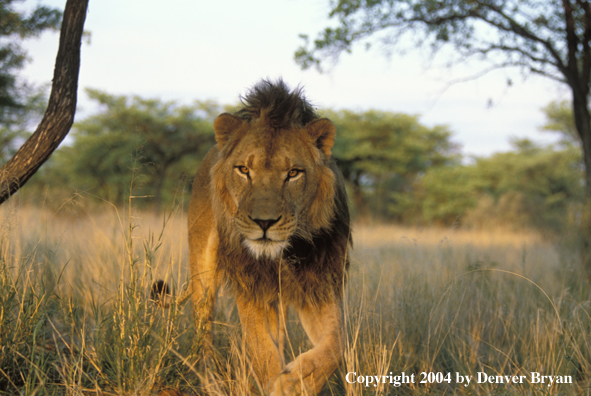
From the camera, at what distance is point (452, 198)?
90.2 ft

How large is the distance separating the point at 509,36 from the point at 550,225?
35.4ft

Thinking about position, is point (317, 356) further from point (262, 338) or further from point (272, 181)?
point (272, 181)

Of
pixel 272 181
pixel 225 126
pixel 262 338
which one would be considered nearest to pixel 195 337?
pixel 262 338

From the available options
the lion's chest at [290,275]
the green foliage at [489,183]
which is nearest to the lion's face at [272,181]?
the lion's chest at [290,275]

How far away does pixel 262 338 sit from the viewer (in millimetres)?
3104

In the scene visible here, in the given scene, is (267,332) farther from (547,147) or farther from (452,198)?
(547,147)

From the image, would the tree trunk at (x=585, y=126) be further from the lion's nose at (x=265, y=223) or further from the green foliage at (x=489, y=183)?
the green foliage at (x=489, y=183)

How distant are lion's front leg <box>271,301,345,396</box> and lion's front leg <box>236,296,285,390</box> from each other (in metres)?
0.22

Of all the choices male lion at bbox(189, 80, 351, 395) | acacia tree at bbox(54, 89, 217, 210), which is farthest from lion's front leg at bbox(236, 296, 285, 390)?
acacia tree at bbox(54, 89, 217, 210)

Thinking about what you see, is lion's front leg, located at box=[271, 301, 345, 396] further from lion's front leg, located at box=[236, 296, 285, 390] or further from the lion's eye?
the lion's eye

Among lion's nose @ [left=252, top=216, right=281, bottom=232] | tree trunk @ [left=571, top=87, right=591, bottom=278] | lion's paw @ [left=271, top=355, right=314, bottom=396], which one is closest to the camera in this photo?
lion's paw @ [left=271, top=355, right=314, bottom=396]

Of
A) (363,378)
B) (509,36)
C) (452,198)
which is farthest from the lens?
(452,198)

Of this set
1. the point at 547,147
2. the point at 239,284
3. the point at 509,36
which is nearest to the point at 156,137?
the point at 509,36

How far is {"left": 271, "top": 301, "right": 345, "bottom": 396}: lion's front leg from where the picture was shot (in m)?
2.48
